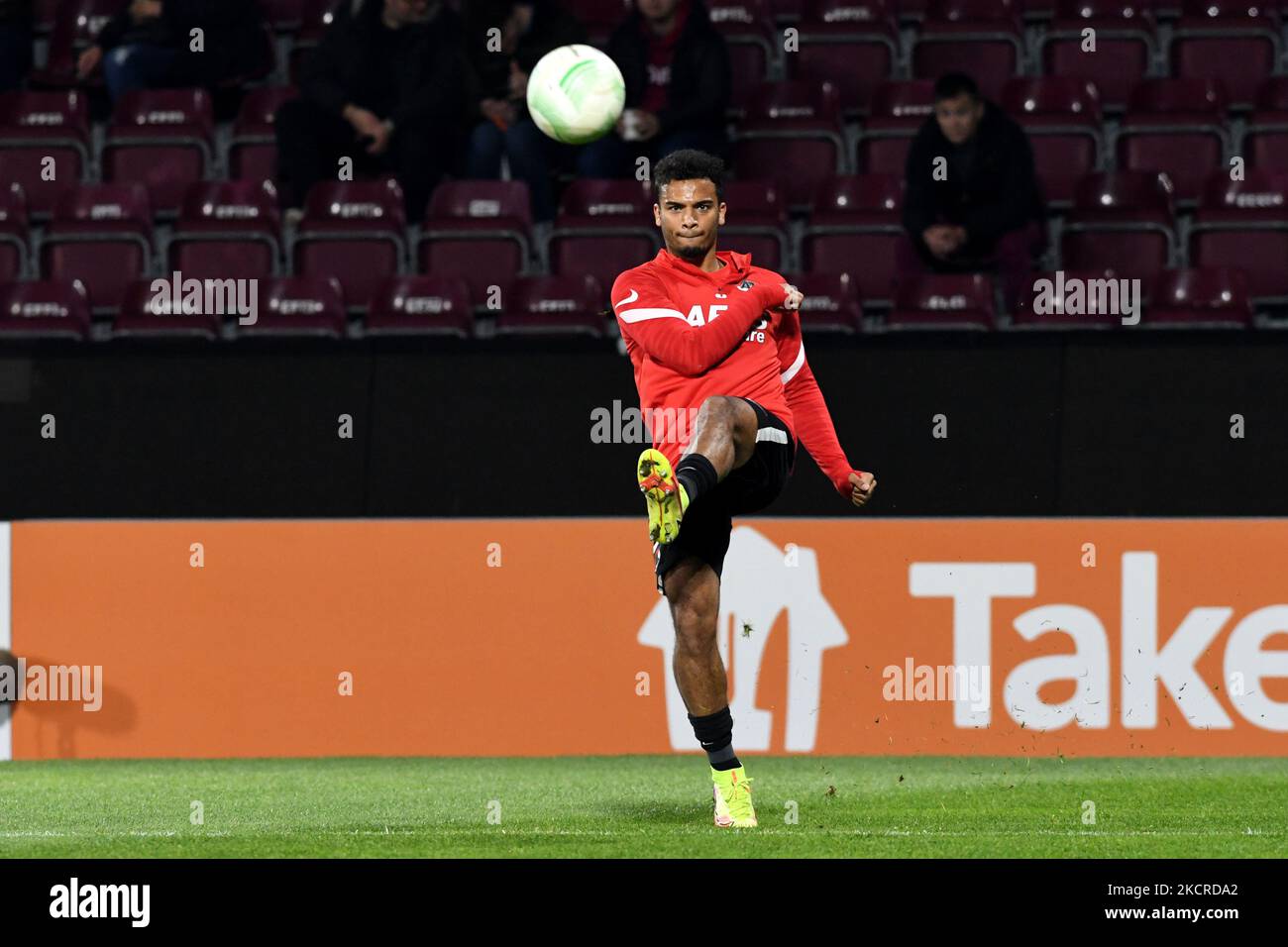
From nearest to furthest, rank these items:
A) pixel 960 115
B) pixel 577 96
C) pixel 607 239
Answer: pixel 577 96 < pixel 960 115 < pixel 607 239

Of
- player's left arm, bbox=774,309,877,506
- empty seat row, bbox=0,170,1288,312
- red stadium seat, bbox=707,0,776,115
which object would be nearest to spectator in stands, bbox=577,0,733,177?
empty seat row, bbox=0,170,1288,312

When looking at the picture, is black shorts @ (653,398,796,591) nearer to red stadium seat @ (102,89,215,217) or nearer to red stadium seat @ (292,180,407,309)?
red stadium seat @ (292,180,407,309)

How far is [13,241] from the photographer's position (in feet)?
42.0

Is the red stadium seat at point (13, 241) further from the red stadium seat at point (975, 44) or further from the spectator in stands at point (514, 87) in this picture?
the red stadium seat at point (975, 44)

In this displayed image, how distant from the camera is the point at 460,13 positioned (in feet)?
44.5

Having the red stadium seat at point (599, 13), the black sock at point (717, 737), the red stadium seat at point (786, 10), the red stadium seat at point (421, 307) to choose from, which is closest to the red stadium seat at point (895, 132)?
the red stadium seat at point (786, 10)

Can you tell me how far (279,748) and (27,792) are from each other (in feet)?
5.98

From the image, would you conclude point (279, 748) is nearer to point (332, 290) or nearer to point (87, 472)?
point (87, 472)

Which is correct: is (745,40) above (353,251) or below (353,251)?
above

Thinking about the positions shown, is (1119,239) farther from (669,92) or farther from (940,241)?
(669,92)

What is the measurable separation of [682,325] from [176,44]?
8482 mm

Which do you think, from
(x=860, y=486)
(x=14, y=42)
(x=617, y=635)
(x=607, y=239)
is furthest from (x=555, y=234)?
(x=860, y=486)

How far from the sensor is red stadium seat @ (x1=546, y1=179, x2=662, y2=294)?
12328 mm
